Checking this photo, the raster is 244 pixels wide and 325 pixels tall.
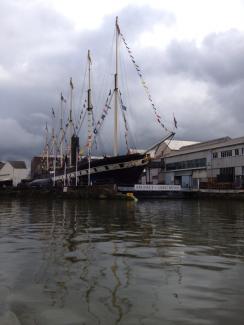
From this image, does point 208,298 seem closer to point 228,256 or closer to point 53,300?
point 53,300

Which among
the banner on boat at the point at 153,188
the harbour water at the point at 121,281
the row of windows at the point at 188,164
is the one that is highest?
the row of windows at the point at 188,164

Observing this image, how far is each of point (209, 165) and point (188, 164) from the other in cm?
975

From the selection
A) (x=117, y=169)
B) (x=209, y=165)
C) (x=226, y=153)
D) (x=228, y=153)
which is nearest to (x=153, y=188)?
(x=117, y=169)

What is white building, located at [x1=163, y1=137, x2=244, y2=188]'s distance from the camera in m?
90.9

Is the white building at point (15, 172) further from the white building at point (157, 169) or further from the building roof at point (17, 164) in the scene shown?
the white building at point (157, 169)

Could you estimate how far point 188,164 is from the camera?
110 m

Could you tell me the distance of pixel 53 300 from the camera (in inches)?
337

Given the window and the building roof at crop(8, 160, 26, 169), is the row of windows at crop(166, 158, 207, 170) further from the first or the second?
the building roof at crop(8, 160, 26, 169)

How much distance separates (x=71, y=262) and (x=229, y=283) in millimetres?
4656

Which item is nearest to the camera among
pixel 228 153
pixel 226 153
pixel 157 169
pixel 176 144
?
pixel 228 153

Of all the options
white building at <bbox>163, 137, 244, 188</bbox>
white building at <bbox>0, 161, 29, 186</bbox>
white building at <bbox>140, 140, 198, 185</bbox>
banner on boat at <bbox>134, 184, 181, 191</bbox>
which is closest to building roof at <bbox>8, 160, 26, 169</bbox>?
white building at <bbox>0, 161, 29, 186</bbox>

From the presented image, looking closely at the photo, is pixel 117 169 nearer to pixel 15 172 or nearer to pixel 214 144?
pixel 214 144

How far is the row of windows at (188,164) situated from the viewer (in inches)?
4117

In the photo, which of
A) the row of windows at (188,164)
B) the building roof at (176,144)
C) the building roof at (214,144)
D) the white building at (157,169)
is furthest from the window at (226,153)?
the building roof at (176,144)
